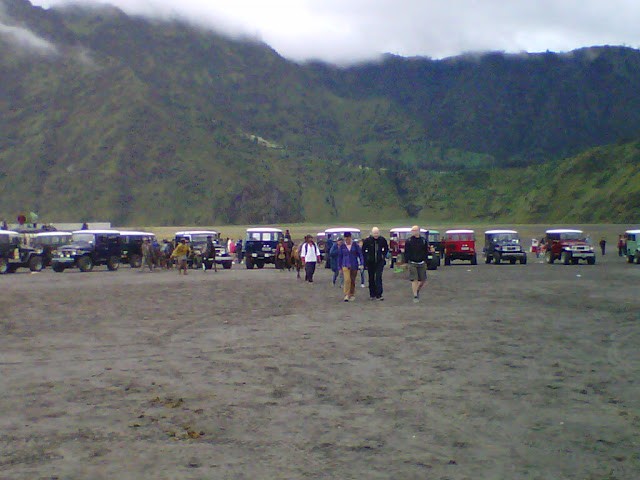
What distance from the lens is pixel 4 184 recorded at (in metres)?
110

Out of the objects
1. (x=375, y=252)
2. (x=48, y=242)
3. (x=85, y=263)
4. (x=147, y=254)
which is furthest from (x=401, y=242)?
(x=375, y=252)

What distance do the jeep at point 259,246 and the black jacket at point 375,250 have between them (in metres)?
21.5

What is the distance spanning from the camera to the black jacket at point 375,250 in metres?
18.6

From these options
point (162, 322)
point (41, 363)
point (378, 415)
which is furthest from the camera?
point (162, 322)

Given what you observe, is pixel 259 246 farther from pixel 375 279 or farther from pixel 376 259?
pixel 376 259

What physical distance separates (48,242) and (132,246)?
4.09m

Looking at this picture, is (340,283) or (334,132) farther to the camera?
(334,132)

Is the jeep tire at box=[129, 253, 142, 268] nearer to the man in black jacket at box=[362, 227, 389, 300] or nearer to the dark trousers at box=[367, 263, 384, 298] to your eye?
the dark trousers at box=[367, 263, 384, 298]

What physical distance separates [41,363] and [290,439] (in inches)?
198

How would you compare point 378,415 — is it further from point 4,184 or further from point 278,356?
point 4,184

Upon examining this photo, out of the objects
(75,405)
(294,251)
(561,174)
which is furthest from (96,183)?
(75,405)

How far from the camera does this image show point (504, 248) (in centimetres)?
4175

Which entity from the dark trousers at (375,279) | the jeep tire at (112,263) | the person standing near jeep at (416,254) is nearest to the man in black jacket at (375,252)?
the dark trousers at (375,279)

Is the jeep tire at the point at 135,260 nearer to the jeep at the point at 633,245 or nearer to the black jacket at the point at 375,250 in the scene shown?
the black jacket at the point at 375,250
